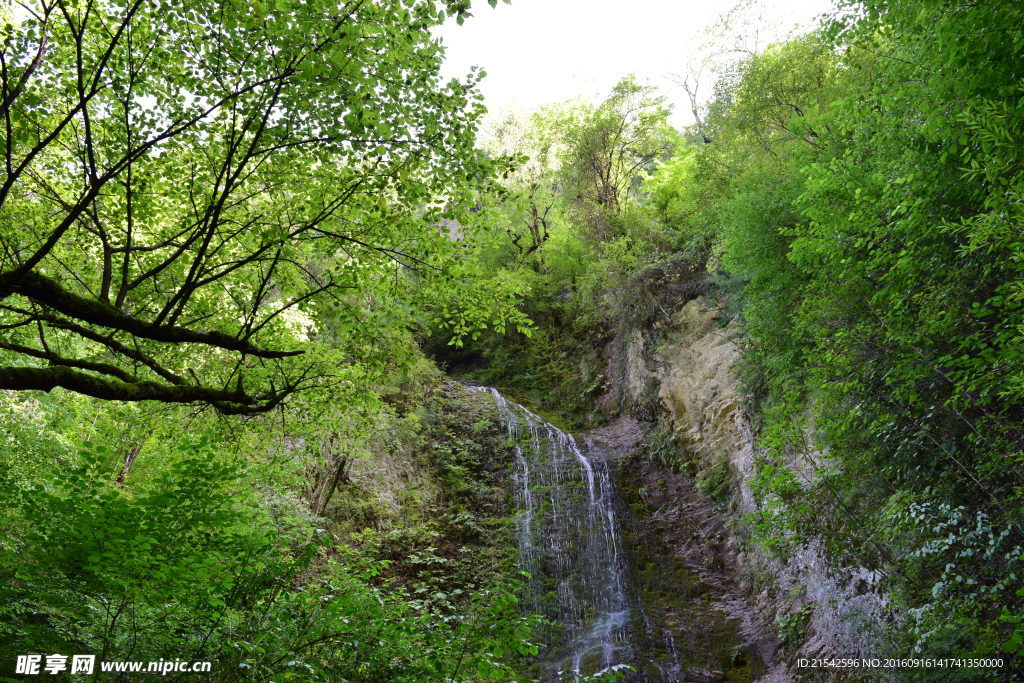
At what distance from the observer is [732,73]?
15852 millimetres

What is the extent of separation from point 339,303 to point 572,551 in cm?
945

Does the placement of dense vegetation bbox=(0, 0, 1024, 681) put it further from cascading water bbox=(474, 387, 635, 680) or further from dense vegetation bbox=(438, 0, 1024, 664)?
cascading water bbox=(474, 387, 635, 680)

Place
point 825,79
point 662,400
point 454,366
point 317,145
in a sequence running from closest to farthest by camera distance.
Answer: point 317,145 → point 825,79 → point 662,400 → point 454,366

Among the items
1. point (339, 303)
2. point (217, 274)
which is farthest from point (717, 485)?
point (217, 274)

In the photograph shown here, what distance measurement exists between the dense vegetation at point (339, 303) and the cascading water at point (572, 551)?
4.50ft

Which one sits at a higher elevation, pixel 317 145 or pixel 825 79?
pixel 825 79

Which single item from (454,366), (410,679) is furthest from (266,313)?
(454,366)

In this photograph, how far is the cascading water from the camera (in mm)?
10109

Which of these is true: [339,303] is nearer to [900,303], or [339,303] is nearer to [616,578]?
[900,303]

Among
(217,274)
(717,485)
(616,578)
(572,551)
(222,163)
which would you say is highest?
(222,163)

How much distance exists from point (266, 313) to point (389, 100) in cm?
459

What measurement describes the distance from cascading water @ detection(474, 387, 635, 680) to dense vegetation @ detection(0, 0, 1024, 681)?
1.37 m

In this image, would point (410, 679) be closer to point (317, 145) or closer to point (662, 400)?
point (317, 145)

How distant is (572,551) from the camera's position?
12.8 m
